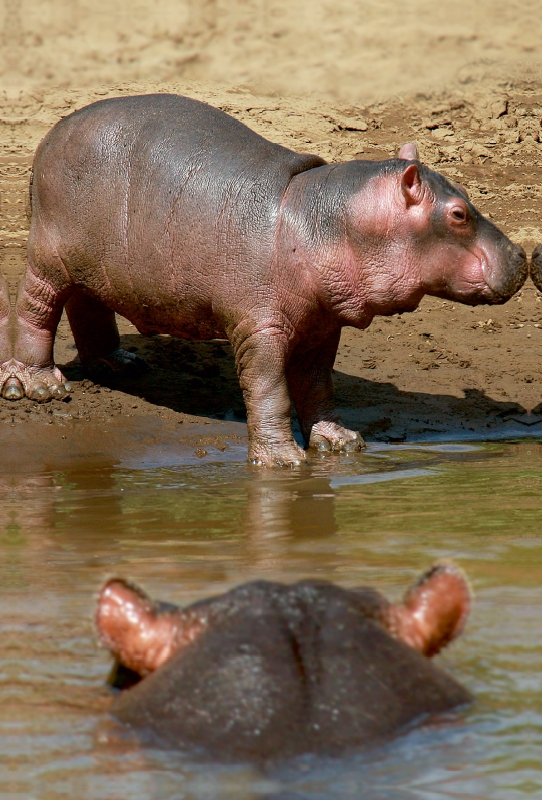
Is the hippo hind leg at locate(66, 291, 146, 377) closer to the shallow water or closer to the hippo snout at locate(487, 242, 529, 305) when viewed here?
the shallow water

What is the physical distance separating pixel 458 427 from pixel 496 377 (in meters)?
Answer: 0.84

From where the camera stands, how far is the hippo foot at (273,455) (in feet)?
21.2

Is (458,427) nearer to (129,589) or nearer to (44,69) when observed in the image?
(129,589)

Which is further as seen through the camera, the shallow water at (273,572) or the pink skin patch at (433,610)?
the pink skin patch at (433,610)

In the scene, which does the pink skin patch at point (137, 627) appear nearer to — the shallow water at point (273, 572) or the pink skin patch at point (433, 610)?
the shallow water at point (273, 572)

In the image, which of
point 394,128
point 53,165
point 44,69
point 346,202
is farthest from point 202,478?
point 44,69

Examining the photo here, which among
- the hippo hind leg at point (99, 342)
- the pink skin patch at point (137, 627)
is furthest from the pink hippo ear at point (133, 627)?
the hippo hind leg at point (99, 342)

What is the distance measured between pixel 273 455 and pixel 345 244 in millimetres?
1187

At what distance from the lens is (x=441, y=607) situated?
2.55 metres

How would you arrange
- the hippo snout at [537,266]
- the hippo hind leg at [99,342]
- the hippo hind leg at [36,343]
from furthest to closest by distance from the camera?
the hippo hind leg at [99,342]
the hippo hind leg at [36,343]
the hippo snout at [537,266]

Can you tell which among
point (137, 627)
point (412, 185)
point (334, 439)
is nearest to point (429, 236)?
point (412, 185)

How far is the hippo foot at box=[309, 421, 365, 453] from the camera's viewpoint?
7.00 metres

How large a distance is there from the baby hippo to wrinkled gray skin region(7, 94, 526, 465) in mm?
3823

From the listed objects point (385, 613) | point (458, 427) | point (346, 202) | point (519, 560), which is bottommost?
point (458, 427)
